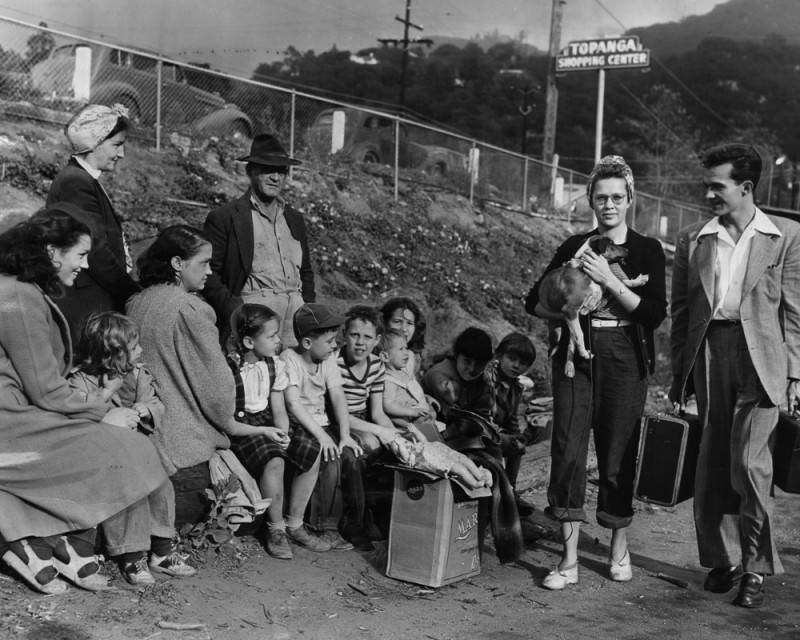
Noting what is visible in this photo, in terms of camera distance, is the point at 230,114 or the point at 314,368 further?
the point at 230,114

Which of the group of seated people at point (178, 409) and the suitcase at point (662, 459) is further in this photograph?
the suitcase at point (662, 459)

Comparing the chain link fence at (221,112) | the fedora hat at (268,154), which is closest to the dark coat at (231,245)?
the fedora hat at (268,154)

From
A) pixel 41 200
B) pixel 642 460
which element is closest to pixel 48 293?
pixel 642 460

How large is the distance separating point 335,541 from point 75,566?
1.59 m

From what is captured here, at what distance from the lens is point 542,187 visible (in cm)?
2483

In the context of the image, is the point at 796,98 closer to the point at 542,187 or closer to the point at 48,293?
the point at 542,187

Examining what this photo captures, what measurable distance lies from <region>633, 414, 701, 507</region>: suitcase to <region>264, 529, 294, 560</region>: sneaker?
186 cm

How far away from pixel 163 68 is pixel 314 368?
920 cm

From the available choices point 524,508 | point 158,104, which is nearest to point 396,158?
point 158,104

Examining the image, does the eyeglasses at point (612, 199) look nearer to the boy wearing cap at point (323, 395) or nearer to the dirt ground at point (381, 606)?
the boy wearing cap at point (323, 395)

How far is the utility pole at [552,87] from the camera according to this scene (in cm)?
3052

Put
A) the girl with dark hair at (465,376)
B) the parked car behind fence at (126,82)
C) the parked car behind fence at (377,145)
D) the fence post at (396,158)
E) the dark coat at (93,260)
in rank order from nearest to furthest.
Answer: the dark coat at (93,260) → the girl with dark hair at (465,376) → the parked car behind fence at (126,82) → the parked car behind fence at (377,145) → the fence post at (396,158)

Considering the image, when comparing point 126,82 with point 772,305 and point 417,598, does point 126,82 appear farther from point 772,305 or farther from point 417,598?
point 772,305

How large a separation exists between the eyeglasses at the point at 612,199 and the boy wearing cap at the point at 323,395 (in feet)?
5.12
